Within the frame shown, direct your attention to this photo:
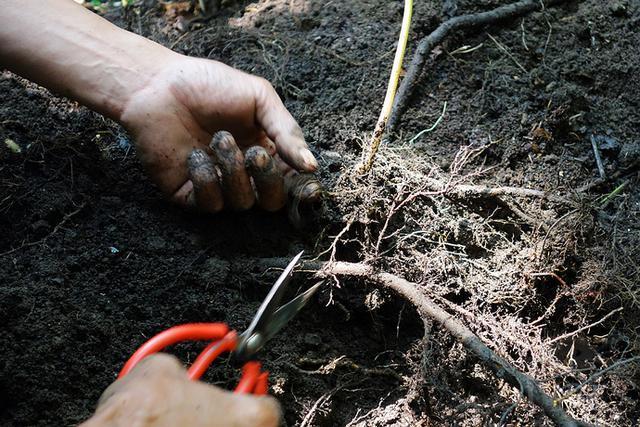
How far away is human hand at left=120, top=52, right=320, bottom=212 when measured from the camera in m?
1.29

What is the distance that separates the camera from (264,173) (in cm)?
123

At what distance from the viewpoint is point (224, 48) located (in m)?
1.75

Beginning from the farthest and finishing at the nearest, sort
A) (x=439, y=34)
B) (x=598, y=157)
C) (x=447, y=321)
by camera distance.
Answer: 1. (x=439, y=34)
2. (x=598, y=157)
3. (x=447, y=321)

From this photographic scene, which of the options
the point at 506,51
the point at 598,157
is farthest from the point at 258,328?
the point at 506,51

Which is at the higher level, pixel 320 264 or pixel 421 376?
pixel 320 264

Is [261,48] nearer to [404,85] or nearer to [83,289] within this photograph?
[404,85]

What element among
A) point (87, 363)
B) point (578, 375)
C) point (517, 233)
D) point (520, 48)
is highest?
point (520, 48)

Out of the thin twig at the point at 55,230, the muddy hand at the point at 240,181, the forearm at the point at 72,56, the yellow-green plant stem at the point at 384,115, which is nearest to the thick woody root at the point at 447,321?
the muddy hand at the point at 240,181

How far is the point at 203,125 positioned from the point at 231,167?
0.23 metres

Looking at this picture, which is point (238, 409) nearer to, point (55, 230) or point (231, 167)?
point (231, 167)

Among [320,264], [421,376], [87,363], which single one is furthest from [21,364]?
[421,376]

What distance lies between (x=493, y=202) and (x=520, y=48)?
1.94 feet

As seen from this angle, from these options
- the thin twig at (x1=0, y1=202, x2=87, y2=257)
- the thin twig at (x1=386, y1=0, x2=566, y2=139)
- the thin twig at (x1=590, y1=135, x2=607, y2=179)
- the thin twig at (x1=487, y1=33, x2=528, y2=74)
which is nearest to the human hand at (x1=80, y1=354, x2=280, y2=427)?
the thin twig at (x1=0, y1=202, x2=87, y2=257)

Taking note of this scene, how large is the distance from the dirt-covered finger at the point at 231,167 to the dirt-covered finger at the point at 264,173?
2cm
